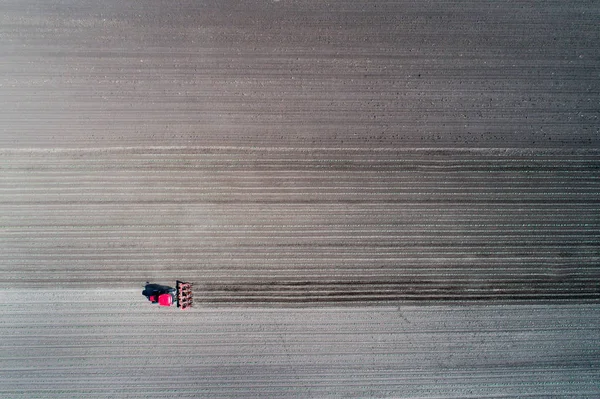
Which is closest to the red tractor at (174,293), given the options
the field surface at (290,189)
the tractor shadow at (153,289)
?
the tractor shadow at (153,289)

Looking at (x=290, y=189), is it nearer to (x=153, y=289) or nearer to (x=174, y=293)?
(x=174, y=293)

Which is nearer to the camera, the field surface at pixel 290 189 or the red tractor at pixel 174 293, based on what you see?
the red tractor at pixel 174 293

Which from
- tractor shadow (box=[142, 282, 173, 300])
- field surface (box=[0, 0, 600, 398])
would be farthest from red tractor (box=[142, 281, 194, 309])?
field surface (box=[0, 0, 600, 398])

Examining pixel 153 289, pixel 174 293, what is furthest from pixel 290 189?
pixel 153 289

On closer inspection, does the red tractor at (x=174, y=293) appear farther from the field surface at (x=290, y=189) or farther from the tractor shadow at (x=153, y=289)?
the field surface at (x=290, y=189)

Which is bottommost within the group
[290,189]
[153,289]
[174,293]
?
[174,293]

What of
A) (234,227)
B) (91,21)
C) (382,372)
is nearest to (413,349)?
(382,372)

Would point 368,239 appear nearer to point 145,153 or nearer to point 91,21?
point 145,153
